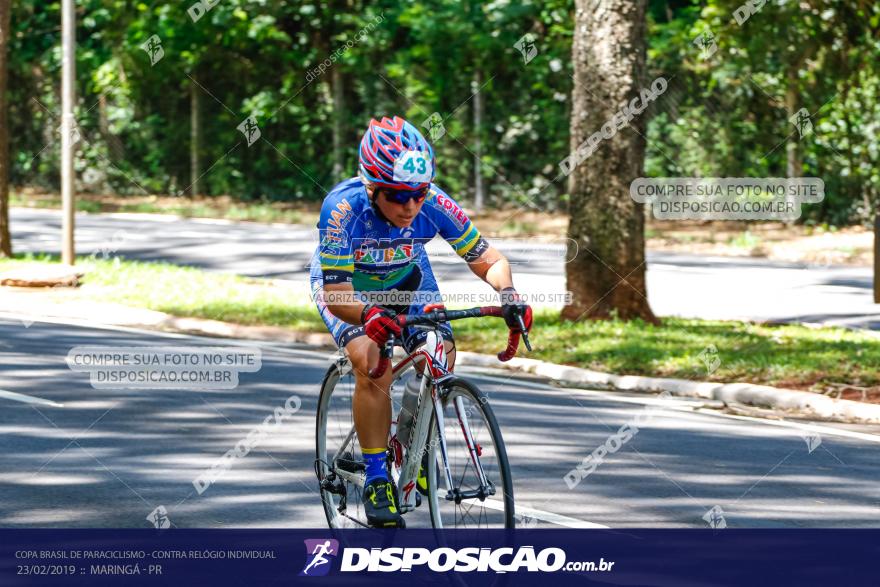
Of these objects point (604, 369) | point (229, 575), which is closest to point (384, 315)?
point (229, 575)

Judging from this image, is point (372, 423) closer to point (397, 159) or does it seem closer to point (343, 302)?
point (343, 302)

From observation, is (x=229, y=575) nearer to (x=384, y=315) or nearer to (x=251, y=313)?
(x=384, y=315)

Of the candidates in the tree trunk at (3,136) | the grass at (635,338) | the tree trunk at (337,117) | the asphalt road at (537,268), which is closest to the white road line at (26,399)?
the grass at (635,338)

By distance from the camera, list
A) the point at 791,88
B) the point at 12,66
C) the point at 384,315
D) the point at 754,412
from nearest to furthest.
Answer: the point at 384,315 < the point at 754,412 < the point at 791,88 < the point at 12,66

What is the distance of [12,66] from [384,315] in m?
35.7

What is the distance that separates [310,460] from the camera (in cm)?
892

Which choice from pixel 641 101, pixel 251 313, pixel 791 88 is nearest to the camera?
pixel 641 101

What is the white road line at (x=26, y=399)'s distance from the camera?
10.7m

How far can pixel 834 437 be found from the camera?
1009 centimetres

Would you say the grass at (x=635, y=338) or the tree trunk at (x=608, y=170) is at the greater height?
the tree trunk at (x=608, y=170)

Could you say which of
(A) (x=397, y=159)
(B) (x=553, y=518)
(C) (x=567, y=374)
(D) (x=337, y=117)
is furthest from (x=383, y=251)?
(D) (x=337, y=117)

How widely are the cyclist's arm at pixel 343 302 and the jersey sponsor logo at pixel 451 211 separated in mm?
523

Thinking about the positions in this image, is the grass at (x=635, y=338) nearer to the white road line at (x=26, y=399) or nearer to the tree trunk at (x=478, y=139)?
the white road line at (x=26, y=399)

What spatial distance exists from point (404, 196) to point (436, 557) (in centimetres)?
147
